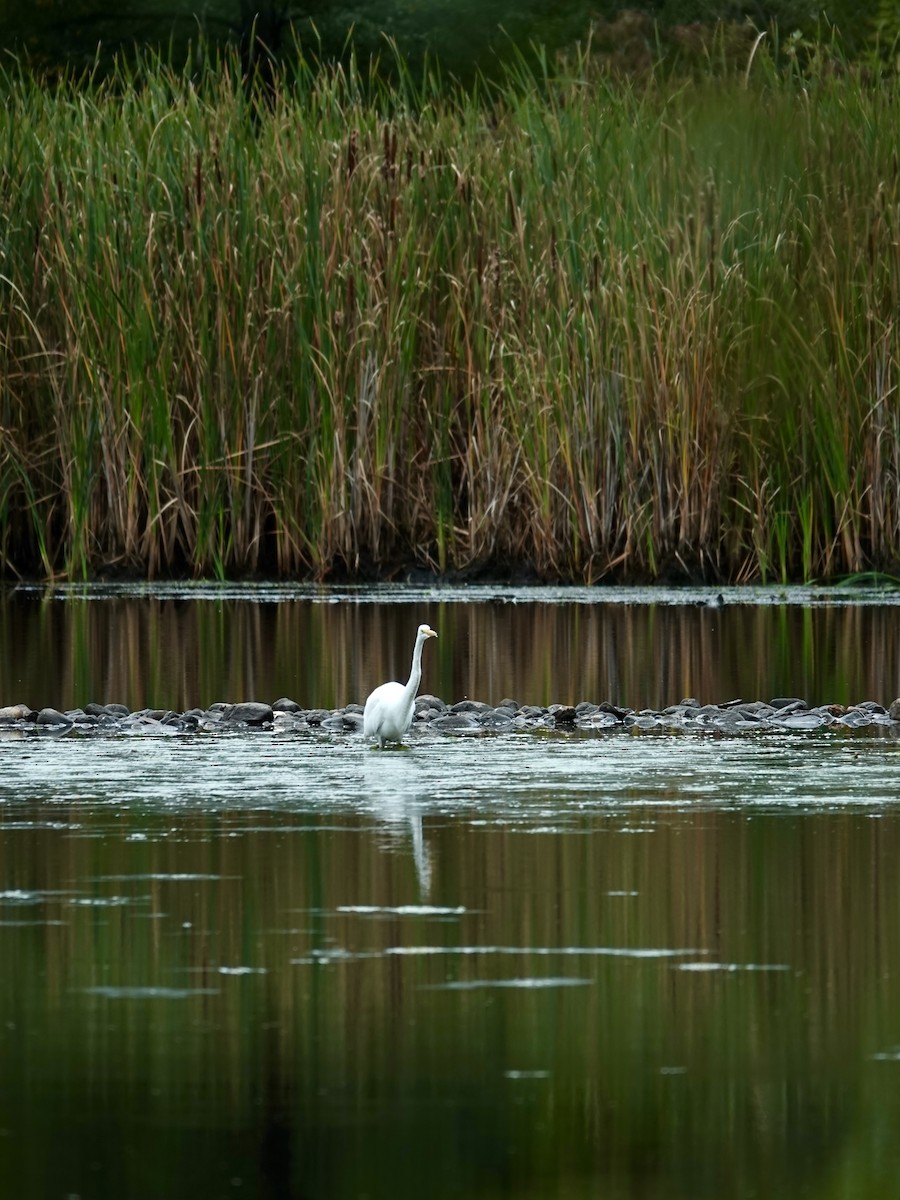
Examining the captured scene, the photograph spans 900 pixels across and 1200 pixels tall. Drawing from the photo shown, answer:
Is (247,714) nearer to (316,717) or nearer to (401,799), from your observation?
(316,717)

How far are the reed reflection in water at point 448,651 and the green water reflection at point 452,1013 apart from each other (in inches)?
137

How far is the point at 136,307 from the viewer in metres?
13.4

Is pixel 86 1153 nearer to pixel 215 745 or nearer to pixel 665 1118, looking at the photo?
pixel 665 1118

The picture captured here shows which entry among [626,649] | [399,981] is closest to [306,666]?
[626,649]

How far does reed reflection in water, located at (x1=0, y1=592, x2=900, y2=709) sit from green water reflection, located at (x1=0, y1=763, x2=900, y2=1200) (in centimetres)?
347

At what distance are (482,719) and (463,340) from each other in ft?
18.0

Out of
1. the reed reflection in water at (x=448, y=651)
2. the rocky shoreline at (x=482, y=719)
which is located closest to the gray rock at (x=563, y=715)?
the rocky shoreline at (x=482, y=719)

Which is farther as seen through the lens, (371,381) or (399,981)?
(371,381)

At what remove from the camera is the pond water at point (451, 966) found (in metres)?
3.22

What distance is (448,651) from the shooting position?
10711 millimetres

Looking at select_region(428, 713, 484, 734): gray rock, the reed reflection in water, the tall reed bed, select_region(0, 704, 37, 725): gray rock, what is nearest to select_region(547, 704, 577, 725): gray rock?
select_region(428, 713, 484, 734): gray rock

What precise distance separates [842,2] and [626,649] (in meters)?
17.4

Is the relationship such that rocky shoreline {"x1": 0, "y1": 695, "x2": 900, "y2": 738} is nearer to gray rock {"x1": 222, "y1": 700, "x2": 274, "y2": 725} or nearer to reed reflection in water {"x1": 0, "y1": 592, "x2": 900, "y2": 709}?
gray rock {"x1": 222, "y1": 700, "x2": 274, "y2": 725}

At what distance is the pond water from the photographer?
322 cm
